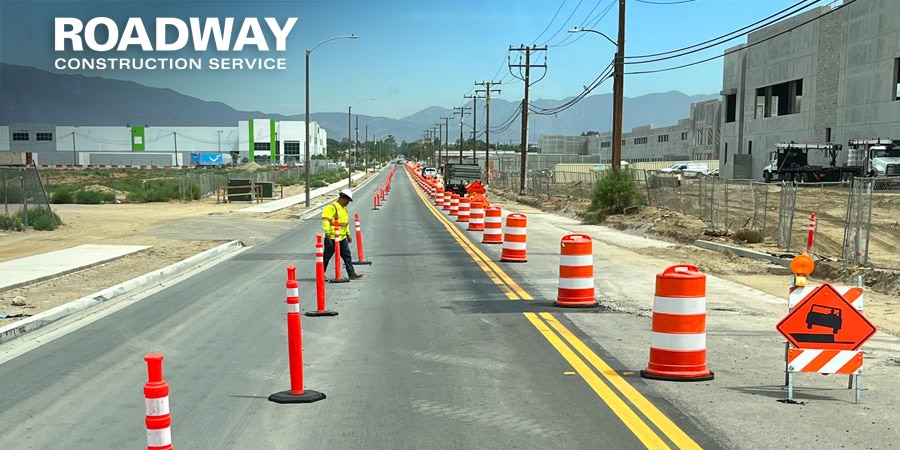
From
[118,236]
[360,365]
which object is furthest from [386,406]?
[118,236]

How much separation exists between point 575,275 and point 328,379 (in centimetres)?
543

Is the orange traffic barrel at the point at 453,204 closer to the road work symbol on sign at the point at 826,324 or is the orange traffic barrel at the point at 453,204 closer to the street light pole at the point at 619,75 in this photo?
the street light pole at the point at 619,75

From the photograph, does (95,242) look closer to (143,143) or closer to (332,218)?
(332,218)

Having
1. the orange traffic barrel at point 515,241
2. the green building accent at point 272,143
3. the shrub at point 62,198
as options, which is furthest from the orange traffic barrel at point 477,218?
the green building accent at point 272,143

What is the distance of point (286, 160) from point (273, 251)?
14400cm

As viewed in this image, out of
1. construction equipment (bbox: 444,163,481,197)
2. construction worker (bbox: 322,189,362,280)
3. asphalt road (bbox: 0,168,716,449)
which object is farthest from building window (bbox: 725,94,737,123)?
asphalt road (bbox: 0,168,716,449)

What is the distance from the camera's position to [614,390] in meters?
7.47

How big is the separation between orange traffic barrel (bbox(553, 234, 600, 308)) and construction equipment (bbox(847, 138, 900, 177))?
131 ft

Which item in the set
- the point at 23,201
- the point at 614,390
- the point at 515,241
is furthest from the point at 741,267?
the point at 23,201

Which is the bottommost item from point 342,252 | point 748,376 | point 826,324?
point 748,376

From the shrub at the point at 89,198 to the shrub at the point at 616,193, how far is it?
2938cm

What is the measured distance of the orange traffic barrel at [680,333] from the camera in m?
7.92

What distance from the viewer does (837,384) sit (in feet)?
25.8

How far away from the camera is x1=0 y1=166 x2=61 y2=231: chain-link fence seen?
27.4m
